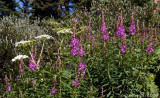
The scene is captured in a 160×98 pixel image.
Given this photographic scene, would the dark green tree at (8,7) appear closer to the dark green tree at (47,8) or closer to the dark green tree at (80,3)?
the dark green tree at (47,8)

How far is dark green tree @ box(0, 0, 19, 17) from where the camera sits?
971 inches

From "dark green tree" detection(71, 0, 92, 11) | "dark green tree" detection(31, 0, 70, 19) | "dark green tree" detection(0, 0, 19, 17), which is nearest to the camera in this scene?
"dark green tree" detection(31, 0, 70, 19)

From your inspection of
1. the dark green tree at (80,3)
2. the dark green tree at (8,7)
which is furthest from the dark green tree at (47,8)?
the dark green tree at (8,7)

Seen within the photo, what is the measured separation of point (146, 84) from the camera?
3812 millimetres

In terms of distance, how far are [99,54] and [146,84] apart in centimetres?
127

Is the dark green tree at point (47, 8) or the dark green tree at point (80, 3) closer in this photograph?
the dark green tree at point (47, 8)

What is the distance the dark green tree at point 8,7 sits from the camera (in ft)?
80.9

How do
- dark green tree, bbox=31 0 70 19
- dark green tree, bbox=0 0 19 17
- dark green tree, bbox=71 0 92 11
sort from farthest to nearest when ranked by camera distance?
dark green tree, bbox=71 0 92 11 < dark green tree, bbox=0 0 19 17 < dark green tree, bbox=31 0 70 19

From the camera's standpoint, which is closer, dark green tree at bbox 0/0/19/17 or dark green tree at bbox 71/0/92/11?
dark green tree at bbox 0/0/19/17

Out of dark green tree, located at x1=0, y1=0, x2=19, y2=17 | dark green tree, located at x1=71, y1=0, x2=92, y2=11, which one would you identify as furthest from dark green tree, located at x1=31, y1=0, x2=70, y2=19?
dark green tree, located at x1=0, y1=0, x2=19, y2=17

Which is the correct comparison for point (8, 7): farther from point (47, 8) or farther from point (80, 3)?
point (80, 3)

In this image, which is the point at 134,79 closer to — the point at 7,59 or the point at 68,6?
the point at 7,59

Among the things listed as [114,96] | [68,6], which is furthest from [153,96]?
[68,6]

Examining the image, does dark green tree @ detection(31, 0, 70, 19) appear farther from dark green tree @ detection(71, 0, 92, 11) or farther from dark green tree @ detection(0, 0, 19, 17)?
dark green tree @ detection(0, 0, 19, 17)
